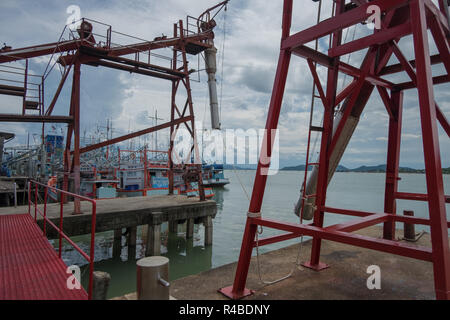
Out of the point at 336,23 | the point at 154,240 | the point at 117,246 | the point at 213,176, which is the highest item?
the point at 336,23

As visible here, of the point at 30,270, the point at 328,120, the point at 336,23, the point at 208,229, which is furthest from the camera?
the point at 208,229

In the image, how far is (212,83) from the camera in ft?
47.3

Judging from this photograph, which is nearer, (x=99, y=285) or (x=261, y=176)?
(x=99, y=285)

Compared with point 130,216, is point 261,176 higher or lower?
Result: higher

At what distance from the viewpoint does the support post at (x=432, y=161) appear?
2925 mm

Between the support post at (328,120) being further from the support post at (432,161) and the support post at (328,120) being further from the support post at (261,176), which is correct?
the support post at (432,161)

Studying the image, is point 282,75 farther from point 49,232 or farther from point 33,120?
point 33,120

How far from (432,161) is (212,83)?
488 inches

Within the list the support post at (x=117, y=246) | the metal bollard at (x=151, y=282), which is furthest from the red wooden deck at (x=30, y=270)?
the support post at (x=117, y=246)

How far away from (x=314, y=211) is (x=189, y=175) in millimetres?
10844

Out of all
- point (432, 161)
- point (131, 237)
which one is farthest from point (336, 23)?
point (131, 237)

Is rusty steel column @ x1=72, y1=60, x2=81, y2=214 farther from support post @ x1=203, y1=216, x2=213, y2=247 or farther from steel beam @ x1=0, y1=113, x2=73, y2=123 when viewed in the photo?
support post @ x1=203, y1=216, x2=213, y2=247

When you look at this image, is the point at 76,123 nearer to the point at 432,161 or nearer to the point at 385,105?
the point at 385,105
